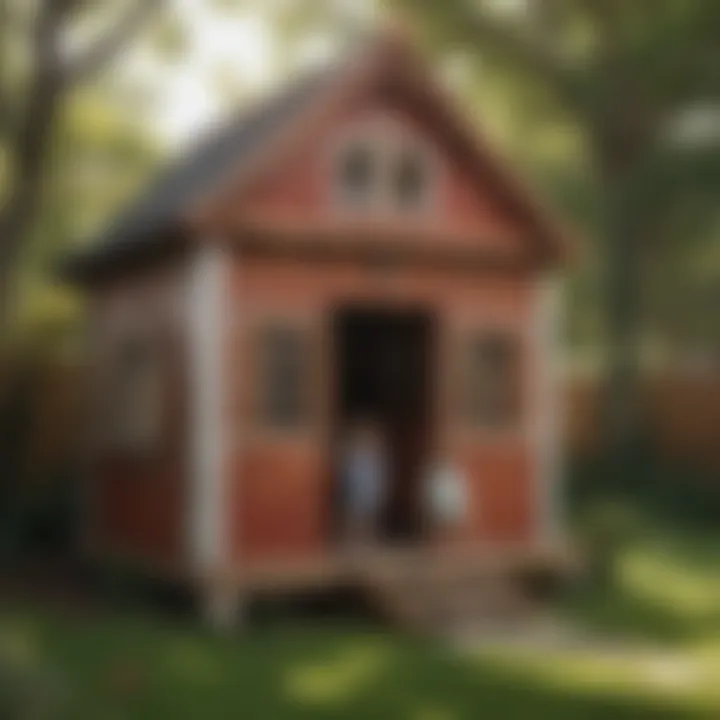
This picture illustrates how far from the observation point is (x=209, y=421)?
769cm

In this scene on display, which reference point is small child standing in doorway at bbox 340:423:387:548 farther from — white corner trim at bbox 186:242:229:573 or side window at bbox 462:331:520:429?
white corner trim at bbox 186:242:229:573

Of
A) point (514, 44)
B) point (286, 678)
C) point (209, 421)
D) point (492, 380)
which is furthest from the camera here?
point (492, 380)

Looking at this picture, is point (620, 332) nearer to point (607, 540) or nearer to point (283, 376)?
Result: point (607, 540)

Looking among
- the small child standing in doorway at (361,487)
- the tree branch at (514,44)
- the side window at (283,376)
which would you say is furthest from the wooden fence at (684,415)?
the tree branch at (514,44)

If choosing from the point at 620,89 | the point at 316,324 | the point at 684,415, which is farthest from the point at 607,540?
the point at 620,89

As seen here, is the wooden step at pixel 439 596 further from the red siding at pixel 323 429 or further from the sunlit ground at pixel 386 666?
the red siding at pixel 323 429

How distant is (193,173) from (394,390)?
184 centimetres

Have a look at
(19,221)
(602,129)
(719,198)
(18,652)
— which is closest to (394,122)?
(719,198)

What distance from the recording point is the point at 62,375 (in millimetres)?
10008

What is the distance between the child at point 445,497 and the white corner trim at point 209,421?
1299mm

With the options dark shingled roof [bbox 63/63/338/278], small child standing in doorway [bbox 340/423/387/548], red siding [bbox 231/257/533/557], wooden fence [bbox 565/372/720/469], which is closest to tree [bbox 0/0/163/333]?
dark shingled roof [bbox 63/63/338/278]

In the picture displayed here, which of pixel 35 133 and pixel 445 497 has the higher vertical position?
pixel 35 133

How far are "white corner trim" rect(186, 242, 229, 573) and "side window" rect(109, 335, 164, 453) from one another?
71cm

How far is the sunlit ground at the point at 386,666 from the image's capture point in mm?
5414
